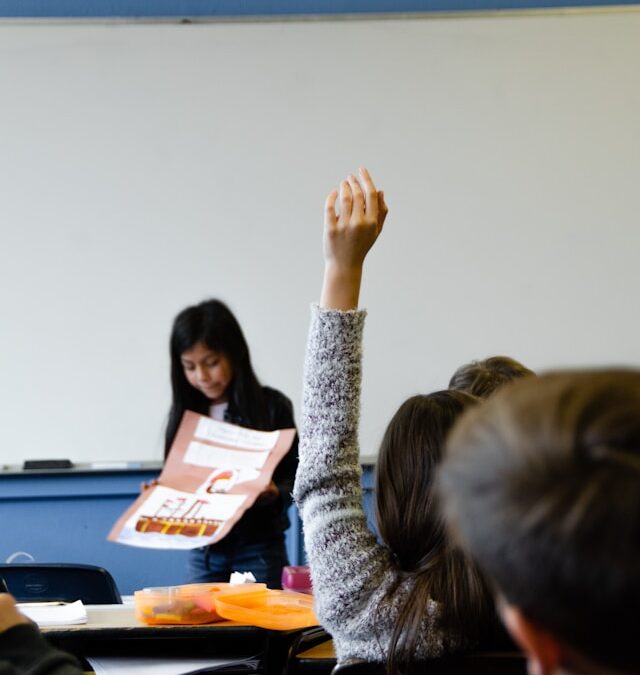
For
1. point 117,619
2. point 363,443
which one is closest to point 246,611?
point 117,619

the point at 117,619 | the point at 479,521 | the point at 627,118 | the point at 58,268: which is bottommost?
the point at 117,619

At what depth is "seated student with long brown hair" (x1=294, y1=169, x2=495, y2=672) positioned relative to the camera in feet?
3.74

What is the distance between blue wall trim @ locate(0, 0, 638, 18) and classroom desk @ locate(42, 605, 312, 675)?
100 inches

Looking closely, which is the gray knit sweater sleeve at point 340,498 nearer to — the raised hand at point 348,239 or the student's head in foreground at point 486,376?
the raised hand at point 348,239

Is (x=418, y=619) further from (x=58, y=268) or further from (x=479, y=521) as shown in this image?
(x=58, y=268)

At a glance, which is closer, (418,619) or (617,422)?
(617,422)

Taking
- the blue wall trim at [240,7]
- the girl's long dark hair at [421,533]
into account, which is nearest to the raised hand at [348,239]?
the girl's long dark hair at [421,533]

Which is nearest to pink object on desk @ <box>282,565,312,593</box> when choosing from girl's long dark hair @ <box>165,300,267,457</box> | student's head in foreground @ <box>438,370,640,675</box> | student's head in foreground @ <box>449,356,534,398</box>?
student's head in foreground @ <box>449,356,534,398</box>

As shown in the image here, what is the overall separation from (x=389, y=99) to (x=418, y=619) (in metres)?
2.75

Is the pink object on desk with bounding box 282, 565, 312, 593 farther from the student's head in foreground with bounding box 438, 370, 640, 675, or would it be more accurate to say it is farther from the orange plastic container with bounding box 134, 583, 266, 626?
the student's head in foreground with bounding box 438, 370, 640, 675

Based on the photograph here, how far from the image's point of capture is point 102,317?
3.58 m

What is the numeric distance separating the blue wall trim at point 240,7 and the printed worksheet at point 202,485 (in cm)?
172

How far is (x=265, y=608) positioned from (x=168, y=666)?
0.60 ft

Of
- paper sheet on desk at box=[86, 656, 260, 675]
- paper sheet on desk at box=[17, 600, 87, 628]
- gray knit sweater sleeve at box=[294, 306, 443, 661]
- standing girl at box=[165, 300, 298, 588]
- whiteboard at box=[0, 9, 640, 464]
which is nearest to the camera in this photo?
gray knit sweater sleeve at box=[294, 306, 443, 661]
